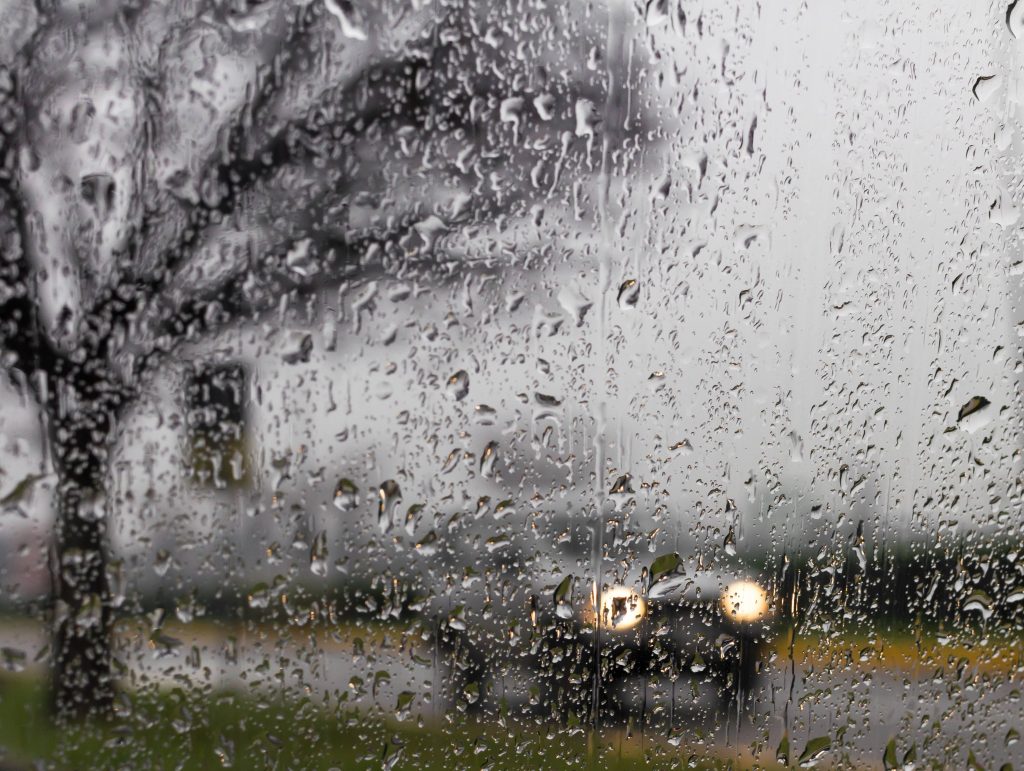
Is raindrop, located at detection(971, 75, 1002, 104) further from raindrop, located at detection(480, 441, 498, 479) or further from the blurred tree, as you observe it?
raindrop, located at detection(480, 441, 498, 479)

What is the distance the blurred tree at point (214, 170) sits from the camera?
71cm

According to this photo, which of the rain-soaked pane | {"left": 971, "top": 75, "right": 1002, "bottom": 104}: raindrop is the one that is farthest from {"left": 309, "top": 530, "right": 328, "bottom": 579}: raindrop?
{"left": 971, "top": 75, "right": 1002, "bottom": 104}: raindrop

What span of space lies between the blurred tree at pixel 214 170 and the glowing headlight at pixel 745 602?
0.52 meters

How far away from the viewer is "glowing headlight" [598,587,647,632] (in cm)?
98

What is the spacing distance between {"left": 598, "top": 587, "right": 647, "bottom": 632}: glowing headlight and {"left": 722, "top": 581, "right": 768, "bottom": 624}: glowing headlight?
14 centimetres

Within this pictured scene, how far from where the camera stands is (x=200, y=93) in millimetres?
777

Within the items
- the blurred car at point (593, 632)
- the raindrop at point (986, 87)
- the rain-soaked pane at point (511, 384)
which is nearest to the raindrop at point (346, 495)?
the rain-soaked pane at point (511, 384)

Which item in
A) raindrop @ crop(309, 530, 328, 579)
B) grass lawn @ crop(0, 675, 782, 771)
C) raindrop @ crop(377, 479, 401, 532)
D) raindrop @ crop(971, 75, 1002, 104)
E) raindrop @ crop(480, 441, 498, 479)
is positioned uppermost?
raindrop @ crop(971, 75, 1002, 104)

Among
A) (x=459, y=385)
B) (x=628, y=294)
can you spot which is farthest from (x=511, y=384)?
(x=628, y=294)

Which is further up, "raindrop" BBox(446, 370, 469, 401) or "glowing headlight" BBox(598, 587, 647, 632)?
"raindrop" BBox(446, 370, 469, 401)

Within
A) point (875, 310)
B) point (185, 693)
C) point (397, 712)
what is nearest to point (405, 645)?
point (397, 712)

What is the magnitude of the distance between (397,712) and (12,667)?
361mm

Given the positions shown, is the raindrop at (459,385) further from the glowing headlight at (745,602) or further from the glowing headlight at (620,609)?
the glowing headlight at (745,602)

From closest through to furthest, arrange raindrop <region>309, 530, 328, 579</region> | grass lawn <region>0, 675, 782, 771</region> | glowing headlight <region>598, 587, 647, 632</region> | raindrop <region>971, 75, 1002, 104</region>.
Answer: grass lawn <region>0, 675, 782, 771</region> → raindrop <region>309, 530, 328, 579</region> → glowing headlight <region>598, 587, 647, 632</region> → raindrop <region>971, 75, 1002, 104</region>
